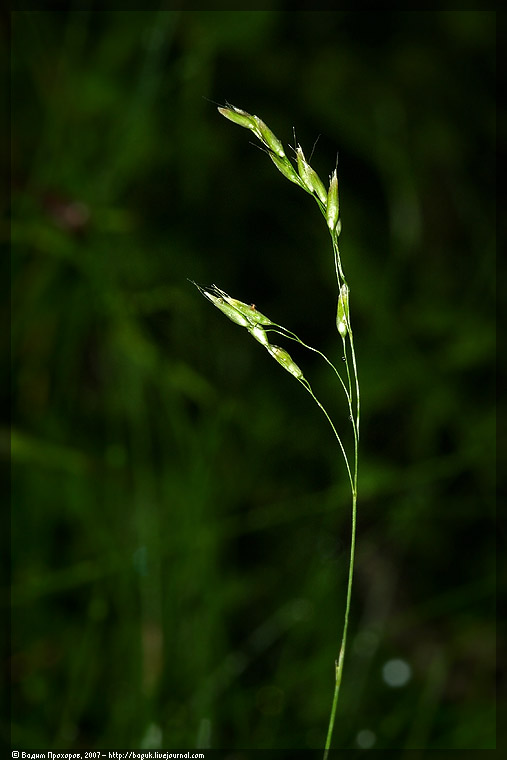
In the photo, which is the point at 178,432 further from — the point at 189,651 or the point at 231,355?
the point at 189,651

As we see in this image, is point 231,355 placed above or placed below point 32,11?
below

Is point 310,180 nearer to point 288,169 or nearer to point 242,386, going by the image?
point 288,169

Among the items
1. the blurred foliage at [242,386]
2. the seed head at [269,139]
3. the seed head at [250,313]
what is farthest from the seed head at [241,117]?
the blurred foliage at [242,386]

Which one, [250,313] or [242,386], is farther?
[242,386]

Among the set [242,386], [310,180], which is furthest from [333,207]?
[242,386]

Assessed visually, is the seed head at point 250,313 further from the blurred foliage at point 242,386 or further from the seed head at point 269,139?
the blurred foliage at point 242,386

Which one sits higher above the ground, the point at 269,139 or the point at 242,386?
the point at 269,139

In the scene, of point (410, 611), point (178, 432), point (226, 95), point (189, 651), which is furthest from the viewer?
point (226, 95)

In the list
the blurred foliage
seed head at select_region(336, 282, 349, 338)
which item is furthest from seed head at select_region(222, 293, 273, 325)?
the blurred foliage

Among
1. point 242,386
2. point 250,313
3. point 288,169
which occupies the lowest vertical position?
point 242,386

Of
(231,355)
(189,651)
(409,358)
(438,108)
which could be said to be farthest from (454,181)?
(189,651)
